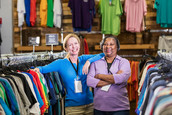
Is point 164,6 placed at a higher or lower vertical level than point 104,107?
higher

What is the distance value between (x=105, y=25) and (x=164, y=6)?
144 cm

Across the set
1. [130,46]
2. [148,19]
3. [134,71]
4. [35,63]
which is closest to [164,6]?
[148,19]

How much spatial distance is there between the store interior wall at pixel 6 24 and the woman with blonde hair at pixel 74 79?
14.1 feet

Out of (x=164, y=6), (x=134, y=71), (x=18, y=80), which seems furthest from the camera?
(x=164, y=6)

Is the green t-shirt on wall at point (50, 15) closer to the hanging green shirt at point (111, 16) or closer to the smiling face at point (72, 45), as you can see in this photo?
the hanging green shirt at point (111, 16)

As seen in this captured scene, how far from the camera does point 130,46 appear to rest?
609 centimetres

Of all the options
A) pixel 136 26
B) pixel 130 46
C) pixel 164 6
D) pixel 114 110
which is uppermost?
pixel 164 6

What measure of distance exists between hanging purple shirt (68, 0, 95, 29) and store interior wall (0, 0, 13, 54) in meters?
1.96

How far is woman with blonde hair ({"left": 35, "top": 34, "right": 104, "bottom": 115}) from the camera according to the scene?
279 cm

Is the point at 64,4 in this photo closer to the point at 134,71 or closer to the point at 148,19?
the point at 148,19

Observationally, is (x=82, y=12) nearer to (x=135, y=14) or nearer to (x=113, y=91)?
(x=135, y=14)

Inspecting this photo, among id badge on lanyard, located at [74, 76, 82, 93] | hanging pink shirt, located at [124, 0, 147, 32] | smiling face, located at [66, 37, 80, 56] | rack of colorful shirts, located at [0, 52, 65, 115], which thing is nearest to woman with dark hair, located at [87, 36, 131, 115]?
id badge on lanyard, located at [74, 76, 82, 93]

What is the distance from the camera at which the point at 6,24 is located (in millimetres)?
6844

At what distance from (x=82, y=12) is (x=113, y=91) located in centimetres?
357
